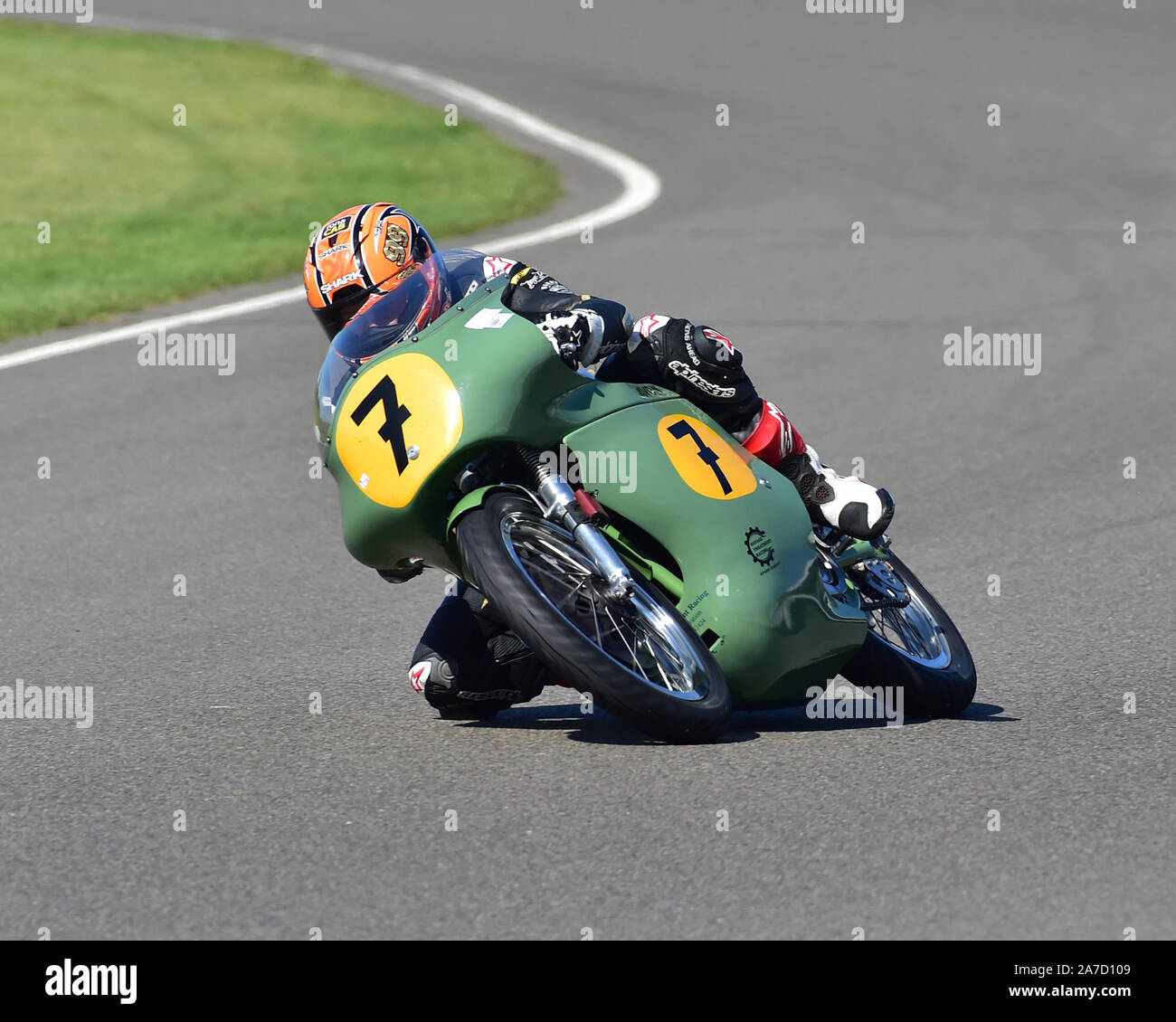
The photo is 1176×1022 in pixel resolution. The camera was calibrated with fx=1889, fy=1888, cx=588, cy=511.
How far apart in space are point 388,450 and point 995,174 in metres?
13.4

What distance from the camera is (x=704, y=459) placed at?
4.98 meters

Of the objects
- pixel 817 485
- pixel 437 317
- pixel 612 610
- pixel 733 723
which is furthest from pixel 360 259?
pixel 733 723

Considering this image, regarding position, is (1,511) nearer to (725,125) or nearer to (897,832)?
(897,832)

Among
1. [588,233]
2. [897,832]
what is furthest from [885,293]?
[897,832]

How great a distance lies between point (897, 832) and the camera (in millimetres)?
4148

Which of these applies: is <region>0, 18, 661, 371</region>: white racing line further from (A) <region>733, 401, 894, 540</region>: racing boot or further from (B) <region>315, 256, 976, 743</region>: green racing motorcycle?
(A) <region>733, 401, 894, 540</region>: racing boot

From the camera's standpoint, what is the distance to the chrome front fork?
4.64 m

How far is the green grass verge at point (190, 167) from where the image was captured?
45.3ft

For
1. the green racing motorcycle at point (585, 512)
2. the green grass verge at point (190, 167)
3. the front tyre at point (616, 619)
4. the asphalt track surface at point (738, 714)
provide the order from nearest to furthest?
the asphalt track surface at point (738, 714) < the front tyre at point (616, 619) < the green racing motorcycle at point (585, 512) < the green grass verge at point (190, 167)

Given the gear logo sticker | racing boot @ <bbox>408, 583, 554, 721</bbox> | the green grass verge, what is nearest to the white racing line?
the green grass verge

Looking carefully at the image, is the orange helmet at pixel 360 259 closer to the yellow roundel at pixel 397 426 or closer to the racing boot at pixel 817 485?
the yellow roundel at pixel 397 426

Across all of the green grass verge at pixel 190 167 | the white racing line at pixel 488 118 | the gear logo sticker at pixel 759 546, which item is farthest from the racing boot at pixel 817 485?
the green grass verge at pixel 190 167

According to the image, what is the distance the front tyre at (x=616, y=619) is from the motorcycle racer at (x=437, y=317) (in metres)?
0.40

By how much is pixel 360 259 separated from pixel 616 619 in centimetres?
131
